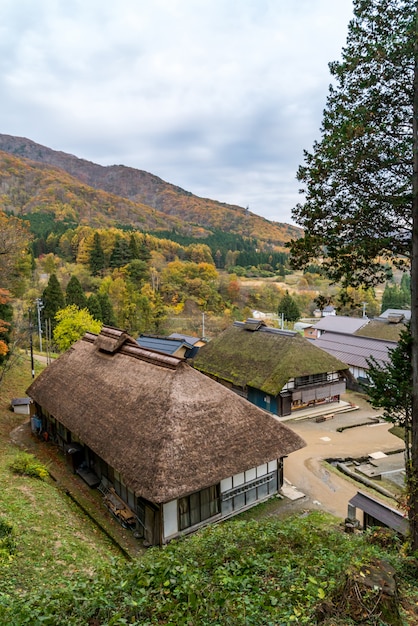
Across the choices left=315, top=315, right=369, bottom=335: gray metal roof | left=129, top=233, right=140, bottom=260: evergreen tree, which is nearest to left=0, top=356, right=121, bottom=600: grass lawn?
left=315, top=315, right=369, bottom=335: gray metal roof

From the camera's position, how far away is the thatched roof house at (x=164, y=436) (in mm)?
11781

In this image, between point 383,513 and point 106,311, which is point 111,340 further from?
point 106,311

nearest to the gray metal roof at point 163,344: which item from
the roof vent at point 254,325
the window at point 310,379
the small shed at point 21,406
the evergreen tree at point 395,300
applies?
the roof vent at point 254,325

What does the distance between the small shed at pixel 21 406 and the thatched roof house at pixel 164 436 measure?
6727mm

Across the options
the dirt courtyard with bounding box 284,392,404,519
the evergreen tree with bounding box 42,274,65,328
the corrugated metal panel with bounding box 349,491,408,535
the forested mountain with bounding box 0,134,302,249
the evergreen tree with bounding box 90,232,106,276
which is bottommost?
the dirt courtyard with bounding box 284,392,404,519

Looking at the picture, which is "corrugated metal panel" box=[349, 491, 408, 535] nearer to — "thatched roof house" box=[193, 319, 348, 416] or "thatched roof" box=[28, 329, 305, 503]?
"thatched roof" box=[28, 329, 305, 503]

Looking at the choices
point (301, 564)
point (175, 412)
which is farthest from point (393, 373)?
point (175, 412)

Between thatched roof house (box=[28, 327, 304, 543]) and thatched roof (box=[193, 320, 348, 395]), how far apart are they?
1072cm

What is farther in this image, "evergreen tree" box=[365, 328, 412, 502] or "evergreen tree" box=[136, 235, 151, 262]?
"evergreen tree" box=[136, 235, 151, 262]

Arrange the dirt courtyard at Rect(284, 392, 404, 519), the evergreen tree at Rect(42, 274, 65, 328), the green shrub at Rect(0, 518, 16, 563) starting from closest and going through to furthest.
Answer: the green shrub at Rect(0, 518, 16, 563), the dirt courtyard at Rect(284, 392, 404, 519), the evergreen tree at Rect(42, 274, 65, 328)

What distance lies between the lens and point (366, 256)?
850 cm

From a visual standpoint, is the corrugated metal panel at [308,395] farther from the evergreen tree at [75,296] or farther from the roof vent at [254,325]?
the evergreen tree at [75,296]

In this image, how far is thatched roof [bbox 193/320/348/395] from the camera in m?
25.5

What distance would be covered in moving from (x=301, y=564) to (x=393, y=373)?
4.91 m
